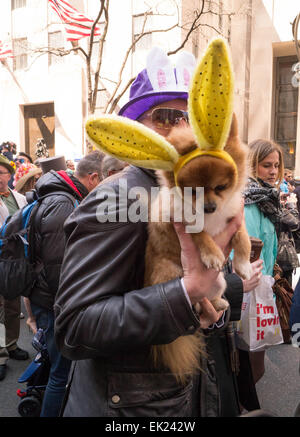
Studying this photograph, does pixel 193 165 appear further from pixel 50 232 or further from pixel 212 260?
pixel 50 232

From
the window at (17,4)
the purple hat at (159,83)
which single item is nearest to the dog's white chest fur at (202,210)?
the purple hat at (159,83)

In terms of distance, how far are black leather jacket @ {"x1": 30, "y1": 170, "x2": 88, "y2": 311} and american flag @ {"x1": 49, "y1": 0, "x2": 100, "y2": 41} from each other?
10469 mm

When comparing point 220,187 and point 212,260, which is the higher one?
point 220,187

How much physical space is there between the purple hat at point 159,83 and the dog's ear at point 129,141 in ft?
1.65

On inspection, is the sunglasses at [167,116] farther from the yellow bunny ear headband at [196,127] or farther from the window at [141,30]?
the window at [141,30]

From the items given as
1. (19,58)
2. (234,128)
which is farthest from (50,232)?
(19,58)

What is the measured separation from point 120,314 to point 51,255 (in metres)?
1.89

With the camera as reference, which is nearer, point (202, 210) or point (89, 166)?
point (202, 210)

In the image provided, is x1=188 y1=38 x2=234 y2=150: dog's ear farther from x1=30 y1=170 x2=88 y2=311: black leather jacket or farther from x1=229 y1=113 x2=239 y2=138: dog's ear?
x1=30 y1=170 x2=88 y2=311: black leather jacket

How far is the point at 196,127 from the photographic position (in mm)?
1001

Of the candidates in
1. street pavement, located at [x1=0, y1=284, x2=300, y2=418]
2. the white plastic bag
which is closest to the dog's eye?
the white plastic bag

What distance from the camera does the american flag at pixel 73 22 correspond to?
11.3m
